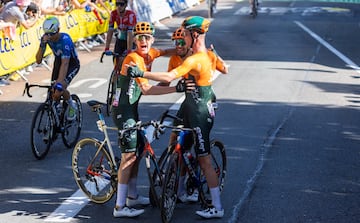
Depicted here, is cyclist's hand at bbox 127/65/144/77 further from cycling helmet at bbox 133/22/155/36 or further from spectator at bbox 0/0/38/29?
spectator at bbox 0/0/38/29

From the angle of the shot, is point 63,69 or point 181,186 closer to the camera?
point 181,186

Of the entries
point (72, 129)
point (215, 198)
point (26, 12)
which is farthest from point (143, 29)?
point (26, 12)

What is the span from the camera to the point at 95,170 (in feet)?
28.1

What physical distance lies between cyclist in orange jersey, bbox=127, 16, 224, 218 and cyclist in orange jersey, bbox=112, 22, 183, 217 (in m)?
0.36

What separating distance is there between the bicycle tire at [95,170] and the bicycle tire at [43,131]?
Result: 7.05ft

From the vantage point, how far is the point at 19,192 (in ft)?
29.9

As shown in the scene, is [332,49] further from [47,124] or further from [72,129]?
[47,124]

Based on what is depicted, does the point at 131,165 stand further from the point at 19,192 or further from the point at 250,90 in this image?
the point at 250,90

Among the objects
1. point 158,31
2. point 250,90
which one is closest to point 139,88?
point 250,90

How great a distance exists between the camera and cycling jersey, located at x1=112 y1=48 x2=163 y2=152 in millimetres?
7980

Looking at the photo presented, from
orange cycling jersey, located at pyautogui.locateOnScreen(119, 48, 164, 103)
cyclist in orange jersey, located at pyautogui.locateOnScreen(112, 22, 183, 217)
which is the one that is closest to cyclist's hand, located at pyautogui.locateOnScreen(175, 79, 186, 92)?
cyclist in orange jersey, located at pyautogui.locateOnScreen(112, 22, 183, 217)

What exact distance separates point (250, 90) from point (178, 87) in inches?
355

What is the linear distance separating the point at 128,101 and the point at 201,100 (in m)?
0.78

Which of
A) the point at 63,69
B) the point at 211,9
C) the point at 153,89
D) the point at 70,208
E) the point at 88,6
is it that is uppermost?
the point at 153,89
